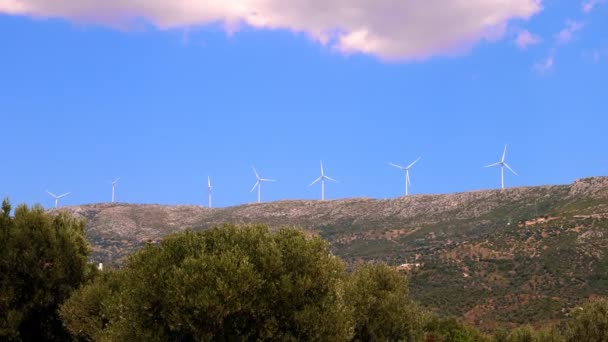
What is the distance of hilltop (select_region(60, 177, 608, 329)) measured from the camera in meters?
98.0

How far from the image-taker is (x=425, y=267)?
120 meters

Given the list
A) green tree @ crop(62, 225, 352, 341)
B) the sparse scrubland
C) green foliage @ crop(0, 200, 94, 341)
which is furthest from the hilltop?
green tree @ crop(62, 225, 352, 341)

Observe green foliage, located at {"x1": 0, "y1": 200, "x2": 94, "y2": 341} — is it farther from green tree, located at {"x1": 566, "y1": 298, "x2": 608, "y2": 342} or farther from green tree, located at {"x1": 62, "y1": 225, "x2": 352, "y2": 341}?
green tree, located at {"x1": 566, "y1": 298, "x2": 608, "y2": 342}

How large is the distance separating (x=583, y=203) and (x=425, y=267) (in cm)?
4358

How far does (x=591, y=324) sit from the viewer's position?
53.6m

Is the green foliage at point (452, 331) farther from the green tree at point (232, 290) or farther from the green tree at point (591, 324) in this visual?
the green tree at point (232, 290)

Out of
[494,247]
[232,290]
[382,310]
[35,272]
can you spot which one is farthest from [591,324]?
[494,247]

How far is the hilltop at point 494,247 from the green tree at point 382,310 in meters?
45.8

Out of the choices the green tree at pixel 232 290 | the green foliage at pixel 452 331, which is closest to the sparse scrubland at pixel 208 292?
the green tree at pixel 232 290

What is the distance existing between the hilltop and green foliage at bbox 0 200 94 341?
50.6 metres

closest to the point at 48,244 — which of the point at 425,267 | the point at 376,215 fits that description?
the point at 425,267

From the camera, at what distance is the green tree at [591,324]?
174ft

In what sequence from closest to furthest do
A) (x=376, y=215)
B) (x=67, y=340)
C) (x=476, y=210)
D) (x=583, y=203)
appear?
(x=67, y=340)
(x=583, y=203)
(x=476, y=210)
(x=376, y=215)

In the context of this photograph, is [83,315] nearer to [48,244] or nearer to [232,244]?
[48,244]
